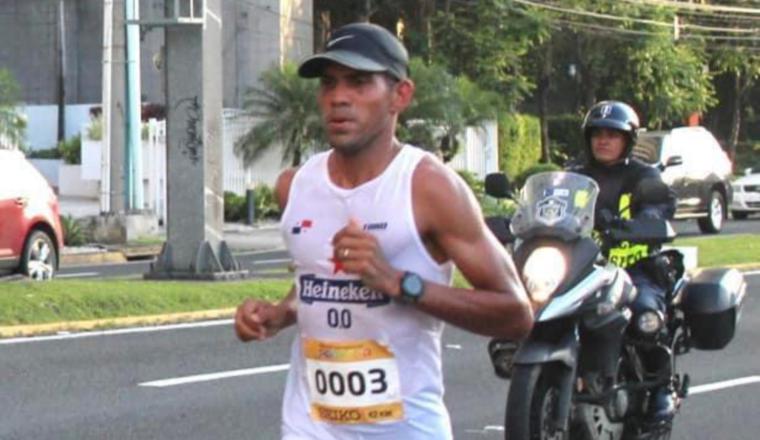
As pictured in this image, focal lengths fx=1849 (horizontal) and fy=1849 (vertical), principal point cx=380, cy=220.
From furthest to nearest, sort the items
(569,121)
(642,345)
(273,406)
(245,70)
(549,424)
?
(569,121) < (245,70) < (273,406) < (642,345) < (549,424)

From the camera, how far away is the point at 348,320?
4.78 meters

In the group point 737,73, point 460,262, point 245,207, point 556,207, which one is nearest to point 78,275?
point 245,207

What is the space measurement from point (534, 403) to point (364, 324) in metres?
3.40

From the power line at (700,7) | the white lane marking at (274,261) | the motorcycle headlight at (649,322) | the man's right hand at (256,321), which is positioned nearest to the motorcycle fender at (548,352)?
the motorcycle headlight at (649,322)

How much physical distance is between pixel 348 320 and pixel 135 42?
27.1 meters

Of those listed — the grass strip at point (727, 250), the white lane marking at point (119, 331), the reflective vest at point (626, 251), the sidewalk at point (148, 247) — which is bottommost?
the sidewalk at point (148, 247)

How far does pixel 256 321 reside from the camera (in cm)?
487

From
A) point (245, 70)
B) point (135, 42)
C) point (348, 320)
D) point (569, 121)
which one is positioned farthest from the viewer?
point (569, 121)

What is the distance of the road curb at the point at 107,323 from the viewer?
14836mm

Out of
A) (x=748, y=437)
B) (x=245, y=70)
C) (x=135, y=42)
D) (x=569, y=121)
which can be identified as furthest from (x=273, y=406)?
(x=569, y=121)

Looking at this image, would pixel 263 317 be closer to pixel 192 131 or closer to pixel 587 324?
pixel 587 324

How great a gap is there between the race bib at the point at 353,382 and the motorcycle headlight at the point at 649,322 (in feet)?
14.2

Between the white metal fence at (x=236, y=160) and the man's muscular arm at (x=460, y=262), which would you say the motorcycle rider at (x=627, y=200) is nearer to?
the man's muscular arm at (x=460, y=262)

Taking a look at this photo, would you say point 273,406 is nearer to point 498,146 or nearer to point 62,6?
point 498,146
